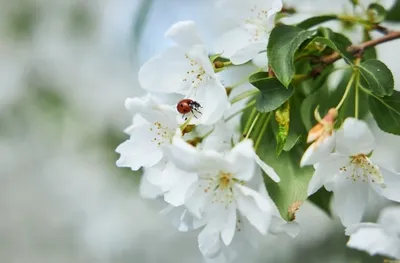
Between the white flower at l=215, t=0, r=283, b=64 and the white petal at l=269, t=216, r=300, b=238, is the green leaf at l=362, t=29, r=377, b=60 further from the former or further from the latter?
the white petal at l=269, t=216, r=300, b=238

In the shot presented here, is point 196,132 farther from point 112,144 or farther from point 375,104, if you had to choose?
point 112,144

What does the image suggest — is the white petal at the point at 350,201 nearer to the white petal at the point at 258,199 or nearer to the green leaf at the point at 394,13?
the white petal at the point at 258,199

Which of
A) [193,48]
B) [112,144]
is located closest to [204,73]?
[193,48]

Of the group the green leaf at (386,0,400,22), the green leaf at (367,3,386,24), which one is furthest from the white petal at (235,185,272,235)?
the green leaf at (386,0,400,22)

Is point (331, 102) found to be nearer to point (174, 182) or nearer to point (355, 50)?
point (355, 50)

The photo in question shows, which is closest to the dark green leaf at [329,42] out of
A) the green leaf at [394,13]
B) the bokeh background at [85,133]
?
the green leaf at [394,13]

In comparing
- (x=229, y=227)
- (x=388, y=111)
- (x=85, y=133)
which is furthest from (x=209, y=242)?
(x=85, y=133)
